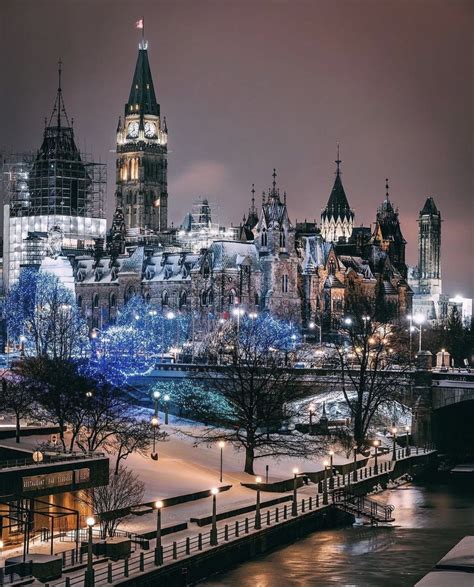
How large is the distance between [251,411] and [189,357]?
160 ft

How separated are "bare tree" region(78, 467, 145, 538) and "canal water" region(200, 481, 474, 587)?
5.10 metres

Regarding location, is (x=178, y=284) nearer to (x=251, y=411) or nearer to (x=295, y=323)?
(x=295, y=323)

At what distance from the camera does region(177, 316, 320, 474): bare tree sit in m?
85.9

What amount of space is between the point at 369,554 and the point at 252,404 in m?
22.2

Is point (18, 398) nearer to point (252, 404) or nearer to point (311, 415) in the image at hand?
point (252, 404)

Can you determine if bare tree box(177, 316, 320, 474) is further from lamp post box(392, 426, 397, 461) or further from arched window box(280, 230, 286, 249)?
arched window box(280, 230, 286, 249)

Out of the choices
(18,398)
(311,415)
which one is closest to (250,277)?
(311,415)

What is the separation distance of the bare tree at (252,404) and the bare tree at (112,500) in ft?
50.8

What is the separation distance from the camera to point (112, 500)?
63781 mm

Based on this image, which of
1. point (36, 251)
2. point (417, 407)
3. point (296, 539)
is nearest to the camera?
point (296, 539)

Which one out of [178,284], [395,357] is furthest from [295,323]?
[395,357]

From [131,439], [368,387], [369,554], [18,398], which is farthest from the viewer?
[368,387]

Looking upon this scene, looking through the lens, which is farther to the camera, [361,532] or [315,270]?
[315,270]

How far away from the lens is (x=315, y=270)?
163500mm
